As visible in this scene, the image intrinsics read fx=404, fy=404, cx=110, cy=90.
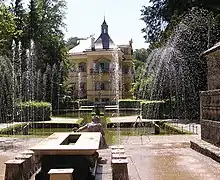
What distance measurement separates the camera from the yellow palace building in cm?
5694

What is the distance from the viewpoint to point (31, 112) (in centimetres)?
2694

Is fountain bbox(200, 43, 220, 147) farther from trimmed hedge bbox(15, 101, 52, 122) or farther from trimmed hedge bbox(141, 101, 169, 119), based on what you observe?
trimmed hedge bbox(15, 101, 52, 122)

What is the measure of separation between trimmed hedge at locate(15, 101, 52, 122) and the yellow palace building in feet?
93.8

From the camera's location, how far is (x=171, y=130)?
19062mm

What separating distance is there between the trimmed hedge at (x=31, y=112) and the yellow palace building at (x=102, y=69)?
93.8 feet

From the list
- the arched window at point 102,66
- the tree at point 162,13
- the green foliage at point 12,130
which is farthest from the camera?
the arched window at point 102,66

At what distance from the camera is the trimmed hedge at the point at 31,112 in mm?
26875

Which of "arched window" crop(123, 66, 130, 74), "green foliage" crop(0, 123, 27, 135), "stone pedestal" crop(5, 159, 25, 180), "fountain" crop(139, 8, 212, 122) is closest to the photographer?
"stone pedestal" crop(5, 159, 25, 180)

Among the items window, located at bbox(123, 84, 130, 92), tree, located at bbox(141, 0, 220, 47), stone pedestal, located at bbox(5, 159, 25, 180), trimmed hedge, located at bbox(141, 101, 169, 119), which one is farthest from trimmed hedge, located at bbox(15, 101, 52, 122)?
window, located at bbox(123, 84, 130, 92)

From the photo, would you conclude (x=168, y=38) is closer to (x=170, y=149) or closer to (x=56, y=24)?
(x=170, y=149)

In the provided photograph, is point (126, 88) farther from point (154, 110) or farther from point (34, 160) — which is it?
point (34, 160)

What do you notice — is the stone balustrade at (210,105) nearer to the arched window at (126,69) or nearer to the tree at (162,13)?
the tree at (162,13)

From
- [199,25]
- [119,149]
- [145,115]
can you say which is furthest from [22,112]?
[119,149]

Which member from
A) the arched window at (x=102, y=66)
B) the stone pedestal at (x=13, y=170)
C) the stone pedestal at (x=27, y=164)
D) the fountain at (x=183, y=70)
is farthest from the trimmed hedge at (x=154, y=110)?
the arched window at (x=102, y=66)
